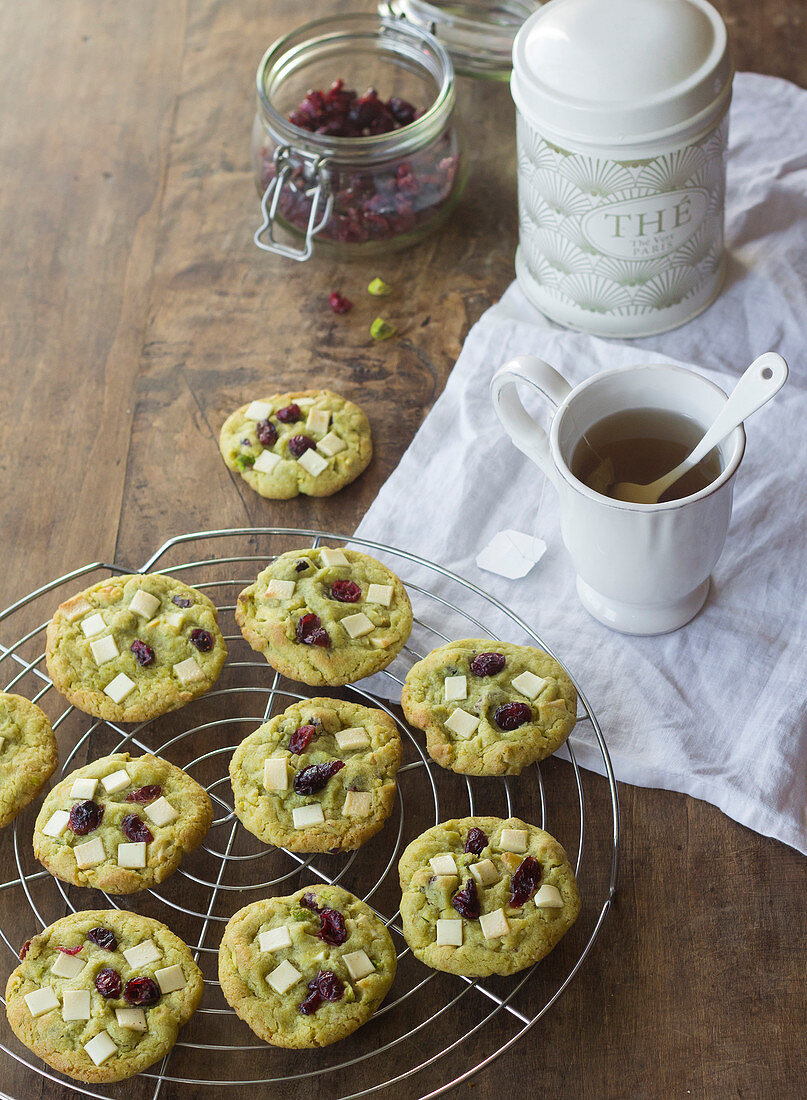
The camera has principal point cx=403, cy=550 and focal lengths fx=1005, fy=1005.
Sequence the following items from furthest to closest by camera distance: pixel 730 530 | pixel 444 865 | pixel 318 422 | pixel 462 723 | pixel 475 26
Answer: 1. pixel 475 26
2. pixel 318 422
3. pixel 730 530
4. pixel 462 723
5. pixel 444 865

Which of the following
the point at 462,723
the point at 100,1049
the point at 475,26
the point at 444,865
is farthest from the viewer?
the point at 475,26

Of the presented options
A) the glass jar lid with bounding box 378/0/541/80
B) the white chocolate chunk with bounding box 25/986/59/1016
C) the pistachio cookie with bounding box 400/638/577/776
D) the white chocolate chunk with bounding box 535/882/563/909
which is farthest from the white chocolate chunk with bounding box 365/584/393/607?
the glass jar lid with bounding box 378/0/541/80

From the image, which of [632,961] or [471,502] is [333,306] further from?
[632,961]

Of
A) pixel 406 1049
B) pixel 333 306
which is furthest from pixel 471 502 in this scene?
pixel 406 1049

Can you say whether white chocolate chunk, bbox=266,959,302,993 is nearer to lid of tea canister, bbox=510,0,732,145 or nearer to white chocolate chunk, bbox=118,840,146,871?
white chocolate chunk, bbox=118,840,146,871

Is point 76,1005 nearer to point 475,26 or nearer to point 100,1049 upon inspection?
point 100,1049

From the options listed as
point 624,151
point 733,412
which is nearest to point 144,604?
point 733,412

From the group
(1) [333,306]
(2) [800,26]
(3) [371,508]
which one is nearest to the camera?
(3) [371,508]
